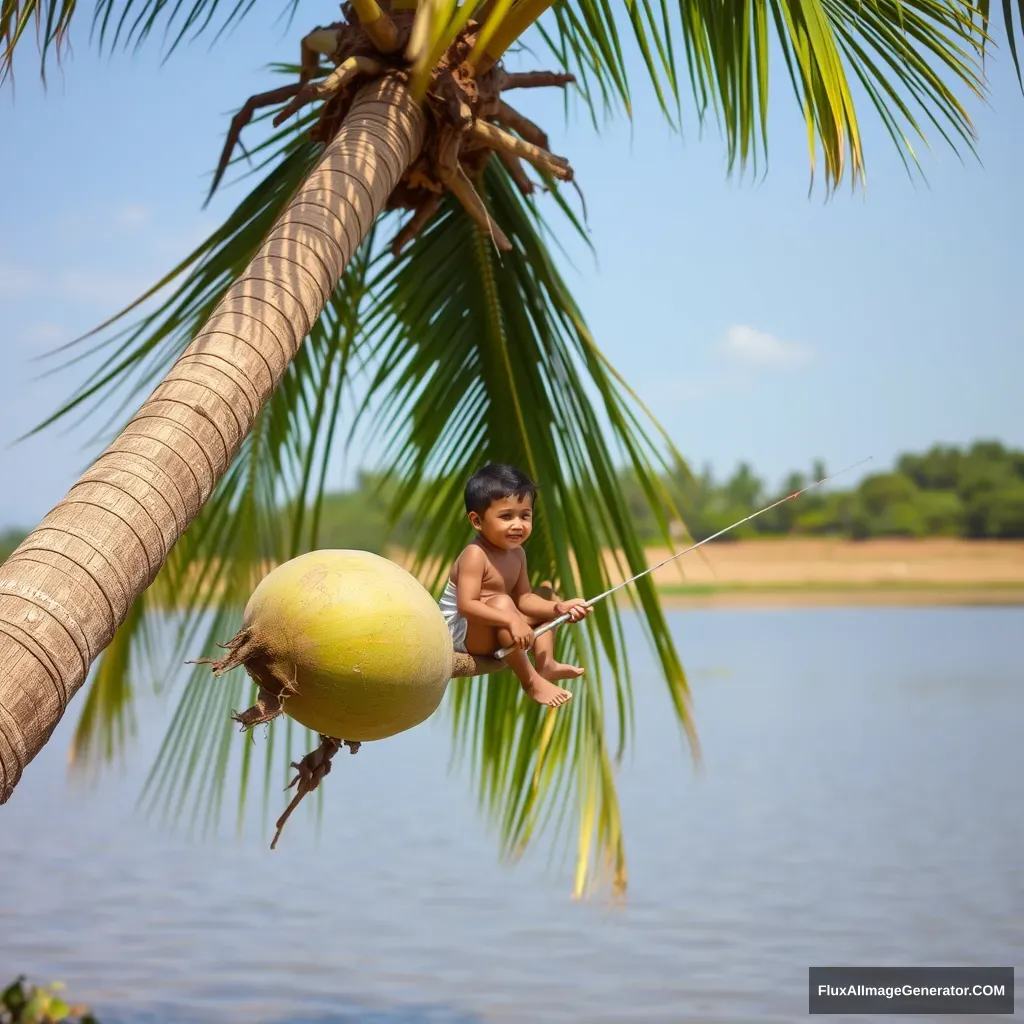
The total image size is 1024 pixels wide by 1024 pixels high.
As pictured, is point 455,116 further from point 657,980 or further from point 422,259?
point 657,980

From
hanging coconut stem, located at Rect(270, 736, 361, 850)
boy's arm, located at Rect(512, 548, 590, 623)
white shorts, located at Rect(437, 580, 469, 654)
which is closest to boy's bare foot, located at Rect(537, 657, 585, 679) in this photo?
boy's arm, located at Rect(512, 548, 590, 623)

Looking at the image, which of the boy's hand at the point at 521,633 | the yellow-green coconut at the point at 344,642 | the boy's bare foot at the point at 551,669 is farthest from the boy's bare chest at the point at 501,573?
the yellow-green coconut at the point at 344,642

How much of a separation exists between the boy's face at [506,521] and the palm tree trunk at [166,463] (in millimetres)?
632

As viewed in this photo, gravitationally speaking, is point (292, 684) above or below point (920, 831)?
above

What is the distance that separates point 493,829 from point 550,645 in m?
3.92

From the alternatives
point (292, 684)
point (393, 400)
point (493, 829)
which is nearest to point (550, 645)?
point (292, 684)

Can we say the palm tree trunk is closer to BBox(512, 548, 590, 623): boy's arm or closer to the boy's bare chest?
the boy's bare chest

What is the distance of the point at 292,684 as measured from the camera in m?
2.45

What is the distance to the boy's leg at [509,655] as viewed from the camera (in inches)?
130

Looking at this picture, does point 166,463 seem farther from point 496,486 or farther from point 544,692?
point 544,692

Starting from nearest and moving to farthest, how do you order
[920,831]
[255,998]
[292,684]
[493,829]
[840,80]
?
[292,684] → [840,80] → [493,829] → [255,998] → [920,831]

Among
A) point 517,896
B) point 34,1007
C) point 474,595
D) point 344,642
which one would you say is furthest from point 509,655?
point 517,896

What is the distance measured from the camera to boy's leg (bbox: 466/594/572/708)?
10.8 feet

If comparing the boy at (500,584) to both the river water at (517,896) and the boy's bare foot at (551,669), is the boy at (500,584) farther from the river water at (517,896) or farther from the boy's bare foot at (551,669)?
the river water at (517,896)
